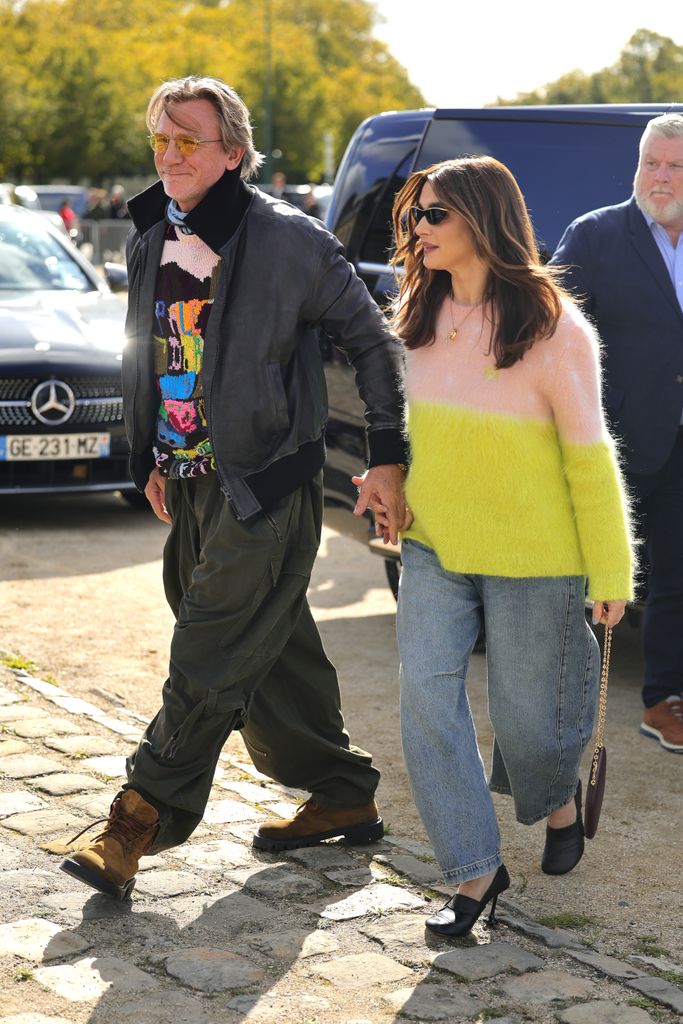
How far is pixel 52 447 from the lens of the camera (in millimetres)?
8867

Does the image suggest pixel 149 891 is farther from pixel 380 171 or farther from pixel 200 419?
pixel 380 171

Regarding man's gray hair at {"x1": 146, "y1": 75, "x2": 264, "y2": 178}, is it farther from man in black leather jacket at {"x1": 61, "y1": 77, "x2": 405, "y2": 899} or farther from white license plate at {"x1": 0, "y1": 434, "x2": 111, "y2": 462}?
white license plate at {"x1": 0, "y1": 434, "x2": 111, "y2": 462}

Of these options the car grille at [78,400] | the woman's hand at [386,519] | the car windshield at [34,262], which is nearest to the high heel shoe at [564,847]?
the woman's hand at [386,519]

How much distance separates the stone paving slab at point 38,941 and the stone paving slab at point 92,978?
6 centimetres

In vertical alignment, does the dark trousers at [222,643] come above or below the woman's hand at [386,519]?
below

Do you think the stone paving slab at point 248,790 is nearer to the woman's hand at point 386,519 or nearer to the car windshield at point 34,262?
the woman's hand at point 386,519

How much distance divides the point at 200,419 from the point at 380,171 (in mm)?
3150

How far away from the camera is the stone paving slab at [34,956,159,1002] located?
3412mm

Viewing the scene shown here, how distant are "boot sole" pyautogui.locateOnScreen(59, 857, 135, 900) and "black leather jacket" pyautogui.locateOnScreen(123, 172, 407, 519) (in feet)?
3.04

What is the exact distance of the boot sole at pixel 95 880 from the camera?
385 cm

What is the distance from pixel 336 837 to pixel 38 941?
3.45 ft

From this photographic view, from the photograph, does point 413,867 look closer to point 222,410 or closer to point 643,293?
point 222,410

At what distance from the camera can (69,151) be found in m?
64.6

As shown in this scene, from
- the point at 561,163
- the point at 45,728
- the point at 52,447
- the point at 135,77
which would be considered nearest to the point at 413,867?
the point at 45,728
